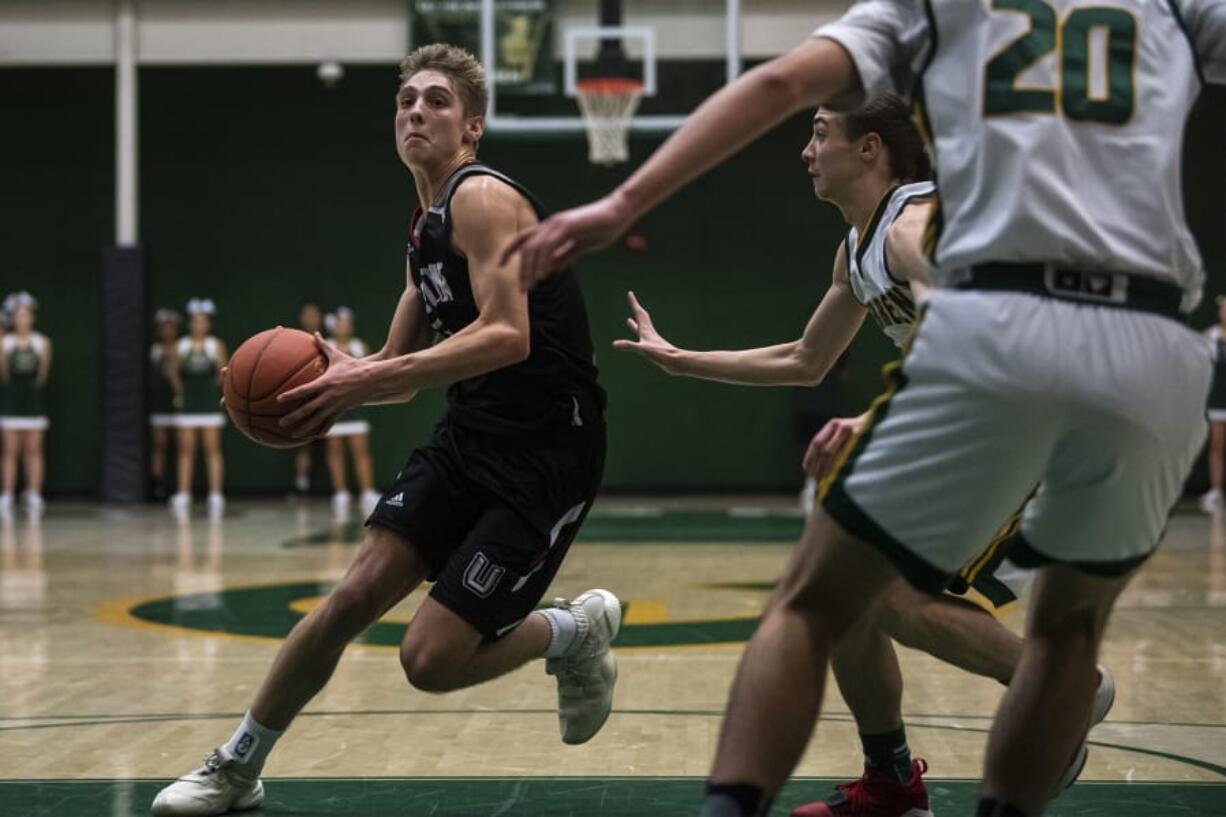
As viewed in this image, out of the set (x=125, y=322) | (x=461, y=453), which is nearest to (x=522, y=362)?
(x=461, y=453)

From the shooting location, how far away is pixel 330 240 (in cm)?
1816

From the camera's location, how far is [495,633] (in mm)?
4176

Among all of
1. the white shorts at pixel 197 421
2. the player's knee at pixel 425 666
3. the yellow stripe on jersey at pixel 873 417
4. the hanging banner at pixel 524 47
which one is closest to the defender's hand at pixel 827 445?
the yellow stripe on jersey at pixel 873 417

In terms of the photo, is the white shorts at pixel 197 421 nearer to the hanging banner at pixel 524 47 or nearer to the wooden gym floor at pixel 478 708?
the hanging banner at pixel 524 47

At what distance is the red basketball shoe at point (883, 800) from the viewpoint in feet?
12.8

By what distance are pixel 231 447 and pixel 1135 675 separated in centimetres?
1365

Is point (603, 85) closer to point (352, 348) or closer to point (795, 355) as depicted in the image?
point (352, 348)

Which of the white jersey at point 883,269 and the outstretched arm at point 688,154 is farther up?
the outstretched arm at point 688,154

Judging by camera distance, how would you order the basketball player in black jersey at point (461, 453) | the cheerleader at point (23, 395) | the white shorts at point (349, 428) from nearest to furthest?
the basketball player in black jersey at point (461, 453) < the cheerleader at point (23, 395) < the white shorts at point (349, 428)

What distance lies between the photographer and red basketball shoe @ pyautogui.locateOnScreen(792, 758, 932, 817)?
390cm

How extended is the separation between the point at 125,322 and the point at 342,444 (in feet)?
8.41

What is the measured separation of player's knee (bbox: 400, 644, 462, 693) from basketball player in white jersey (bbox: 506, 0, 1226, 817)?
4.79ft

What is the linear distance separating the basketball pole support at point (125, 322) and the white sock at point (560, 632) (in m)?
12.8

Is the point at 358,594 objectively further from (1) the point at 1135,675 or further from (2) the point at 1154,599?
(2) the point at 1154,599
